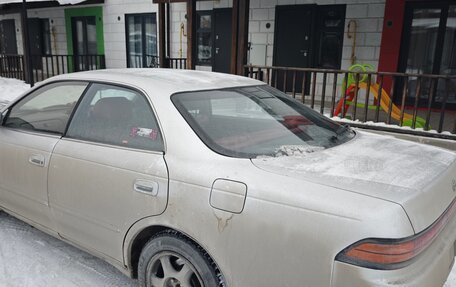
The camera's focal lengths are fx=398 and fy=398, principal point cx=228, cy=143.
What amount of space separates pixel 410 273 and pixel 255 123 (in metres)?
1.38

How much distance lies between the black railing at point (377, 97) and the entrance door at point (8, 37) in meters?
14.5

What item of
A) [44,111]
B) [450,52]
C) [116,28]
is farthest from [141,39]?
[44,111]

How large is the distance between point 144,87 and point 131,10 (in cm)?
1221

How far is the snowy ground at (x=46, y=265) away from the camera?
286 cm

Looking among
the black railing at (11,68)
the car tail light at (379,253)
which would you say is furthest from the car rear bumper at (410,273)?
the black railing at (11,68)

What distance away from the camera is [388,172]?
2.11m

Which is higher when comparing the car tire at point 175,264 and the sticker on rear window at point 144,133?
the sticker on rear window at point 144,133

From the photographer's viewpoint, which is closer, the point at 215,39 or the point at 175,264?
the point at 175,264

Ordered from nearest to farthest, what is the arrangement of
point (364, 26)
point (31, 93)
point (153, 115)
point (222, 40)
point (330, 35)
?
point (153, 115) → point (31, 93) → point (364, 26) → point (330, 35) → point (222, 40)

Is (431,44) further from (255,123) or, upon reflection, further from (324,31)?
(255,123)

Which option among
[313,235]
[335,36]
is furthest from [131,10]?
[313,235]

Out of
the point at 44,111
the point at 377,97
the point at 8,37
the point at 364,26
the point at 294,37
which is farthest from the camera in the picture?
the point at 8,37

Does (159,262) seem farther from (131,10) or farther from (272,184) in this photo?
(131,10)

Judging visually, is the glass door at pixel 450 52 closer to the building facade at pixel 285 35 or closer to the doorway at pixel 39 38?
the building facade at pixel 285 35
